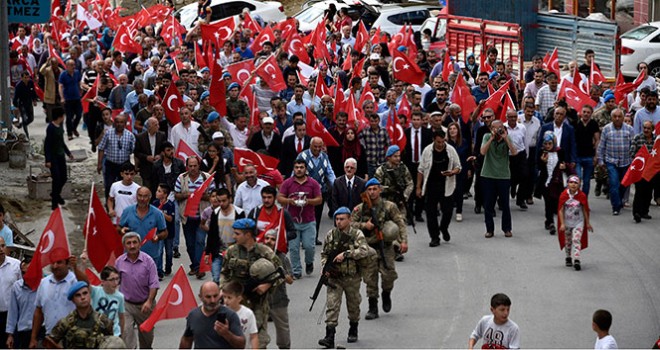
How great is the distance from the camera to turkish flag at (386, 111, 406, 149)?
19.6 meters

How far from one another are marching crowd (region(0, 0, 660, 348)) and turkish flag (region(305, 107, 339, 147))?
0.07 ft

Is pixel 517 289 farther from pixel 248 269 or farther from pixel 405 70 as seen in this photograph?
pixel 405 70

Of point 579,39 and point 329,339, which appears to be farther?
point 579,39

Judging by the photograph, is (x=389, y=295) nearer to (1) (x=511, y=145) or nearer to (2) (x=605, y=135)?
(1) (x=511, y=145)

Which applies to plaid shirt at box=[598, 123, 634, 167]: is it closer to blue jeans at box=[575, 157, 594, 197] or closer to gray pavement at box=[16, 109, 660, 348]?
blue jeans at box=[575, 157, 594, 197]

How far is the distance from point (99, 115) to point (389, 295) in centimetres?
1034

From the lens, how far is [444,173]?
1823 centimetres

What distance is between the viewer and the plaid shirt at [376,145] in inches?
762

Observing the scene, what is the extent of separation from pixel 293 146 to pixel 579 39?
11.2 metres

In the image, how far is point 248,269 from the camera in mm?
12328

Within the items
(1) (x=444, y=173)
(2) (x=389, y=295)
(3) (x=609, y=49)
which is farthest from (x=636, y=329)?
(3) (x=609, y=49)

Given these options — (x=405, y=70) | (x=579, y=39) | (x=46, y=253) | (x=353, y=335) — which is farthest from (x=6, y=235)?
(x=579, y=39)

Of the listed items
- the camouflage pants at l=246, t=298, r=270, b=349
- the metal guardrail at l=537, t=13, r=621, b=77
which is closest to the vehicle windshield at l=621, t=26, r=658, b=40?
the metal guardrail at l=537, t=13, r=621, b=77

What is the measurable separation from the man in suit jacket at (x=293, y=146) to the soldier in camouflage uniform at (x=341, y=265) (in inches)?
221
